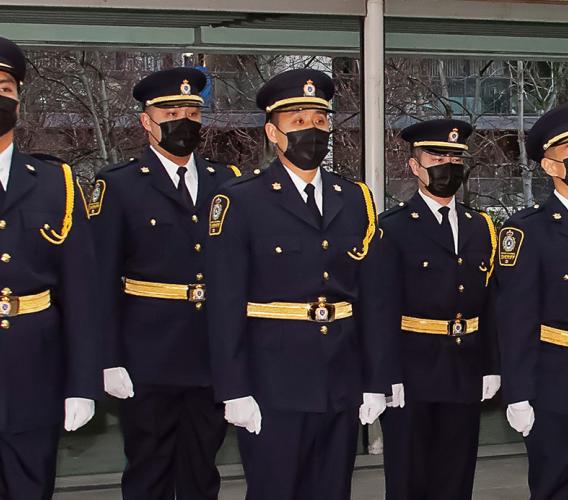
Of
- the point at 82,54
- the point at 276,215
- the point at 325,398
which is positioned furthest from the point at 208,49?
the point at 325,398

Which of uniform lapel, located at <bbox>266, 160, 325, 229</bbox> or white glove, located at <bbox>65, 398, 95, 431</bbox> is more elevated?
uniform lapel, located at <bbox>266, 160, 325, 229</bbox>

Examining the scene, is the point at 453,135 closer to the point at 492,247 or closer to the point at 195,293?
the point at 492,247

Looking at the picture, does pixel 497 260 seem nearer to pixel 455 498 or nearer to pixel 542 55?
pixel 455 498

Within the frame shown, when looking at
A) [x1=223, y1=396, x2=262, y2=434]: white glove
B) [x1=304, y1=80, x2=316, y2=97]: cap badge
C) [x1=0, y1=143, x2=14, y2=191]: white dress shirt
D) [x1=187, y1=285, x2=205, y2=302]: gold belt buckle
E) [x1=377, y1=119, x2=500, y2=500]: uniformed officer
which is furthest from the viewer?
[x1=377, y1=119, x2=500, y2=500]: uniformed officer

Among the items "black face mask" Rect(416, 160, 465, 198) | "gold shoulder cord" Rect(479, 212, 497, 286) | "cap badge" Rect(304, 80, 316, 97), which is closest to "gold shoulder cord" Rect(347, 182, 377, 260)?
"cap badge" Rect(304, 80, 316, 97)

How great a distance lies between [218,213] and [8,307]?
859 millimetres

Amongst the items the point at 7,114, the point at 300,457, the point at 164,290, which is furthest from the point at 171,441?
the point at 7,114

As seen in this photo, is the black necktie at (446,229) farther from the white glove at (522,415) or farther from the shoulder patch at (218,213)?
the shoulder patch at (218,213)

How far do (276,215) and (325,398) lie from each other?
2.16ft

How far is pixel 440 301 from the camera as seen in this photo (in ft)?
15.6

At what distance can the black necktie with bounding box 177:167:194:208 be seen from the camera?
15.5 ft

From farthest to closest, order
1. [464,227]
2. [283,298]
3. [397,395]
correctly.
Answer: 1. [464,227]
2. [397,395]
3. [283,298]

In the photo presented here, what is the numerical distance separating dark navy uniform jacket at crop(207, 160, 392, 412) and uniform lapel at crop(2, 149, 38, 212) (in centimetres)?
68

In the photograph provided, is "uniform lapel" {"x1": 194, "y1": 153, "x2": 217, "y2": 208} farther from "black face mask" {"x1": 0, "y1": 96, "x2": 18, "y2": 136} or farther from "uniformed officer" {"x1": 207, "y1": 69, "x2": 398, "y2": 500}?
"black face mask" {"x1": 0, "y1": 96, "x2": 18, "y2": 136}
